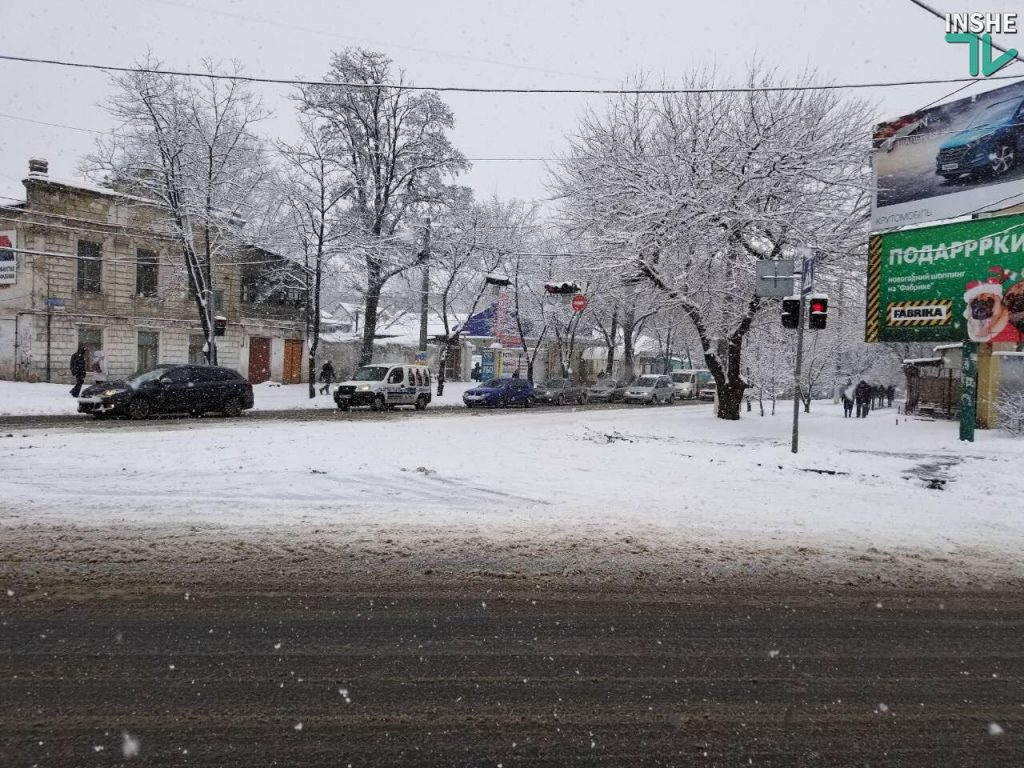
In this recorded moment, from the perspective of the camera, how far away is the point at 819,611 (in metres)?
4.70

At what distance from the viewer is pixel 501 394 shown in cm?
3097

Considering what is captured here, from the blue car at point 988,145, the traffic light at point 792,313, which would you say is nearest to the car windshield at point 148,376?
the traffic light at point 792,313

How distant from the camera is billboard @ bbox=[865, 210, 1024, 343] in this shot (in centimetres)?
1575

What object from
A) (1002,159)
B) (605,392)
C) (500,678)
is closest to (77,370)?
(500,678)

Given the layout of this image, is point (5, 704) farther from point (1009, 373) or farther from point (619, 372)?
point (619, 372)

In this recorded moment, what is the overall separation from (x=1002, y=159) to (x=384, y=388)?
20056 millimetres

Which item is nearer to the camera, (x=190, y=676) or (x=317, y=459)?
(x=190, y=676)

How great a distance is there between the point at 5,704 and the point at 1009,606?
6.22 meters

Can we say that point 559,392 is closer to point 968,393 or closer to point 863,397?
point 863,397

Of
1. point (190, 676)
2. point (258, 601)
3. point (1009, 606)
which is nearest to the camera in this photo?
point (190, 676)

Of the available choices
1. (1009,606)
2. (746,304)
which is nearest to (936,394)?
(746,304)

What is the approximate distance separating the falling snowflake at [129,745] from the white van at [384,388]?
71.8ft

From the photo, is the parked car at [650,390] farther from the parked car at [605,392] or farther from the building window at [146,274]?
the building window at [146,274]

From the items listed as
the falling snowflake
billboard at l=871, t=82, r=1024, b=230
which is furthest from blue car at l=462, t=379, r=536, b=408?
the falling snowflake
